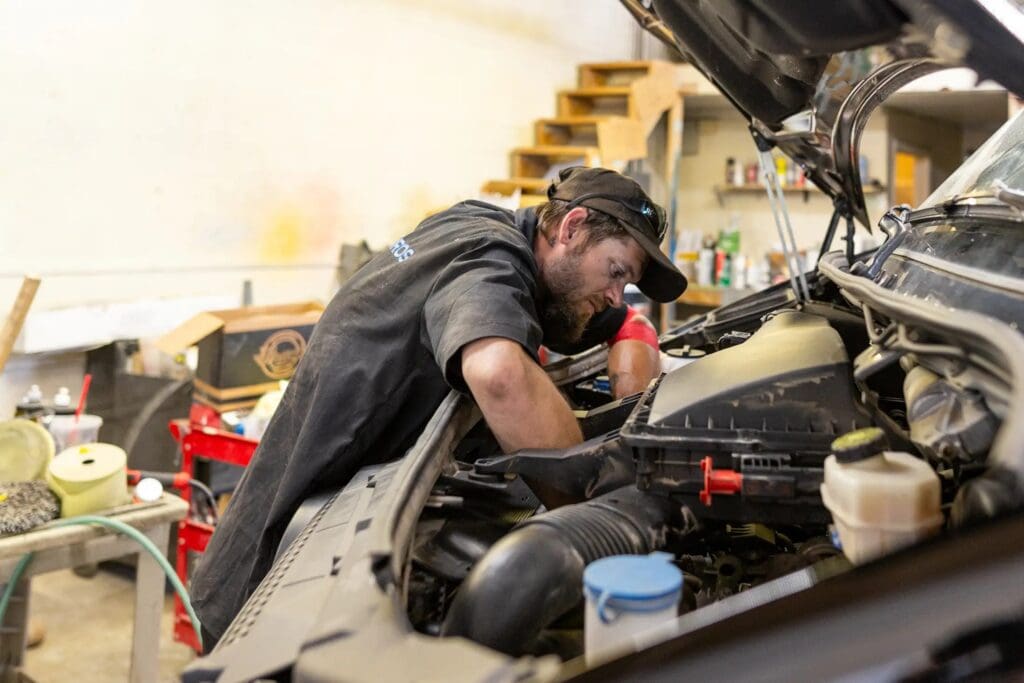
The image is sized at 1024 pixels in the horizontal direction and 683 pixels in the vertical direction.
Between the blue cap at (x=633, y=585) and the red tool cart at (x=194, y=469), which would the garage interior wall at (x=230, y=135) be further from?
the blue cap at (x=633, y=585)

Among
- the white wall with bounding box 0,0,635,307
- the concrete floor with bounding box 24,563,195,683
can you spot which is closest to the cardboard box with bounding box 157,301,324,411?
the white wall with bounding box 0,0,635,307

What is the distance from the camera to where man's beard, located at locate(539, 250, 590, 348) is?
186 cm

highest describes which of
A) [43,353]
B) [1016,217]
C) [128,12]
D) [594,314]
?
[128,12]

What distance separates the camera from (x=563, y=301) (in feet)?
6.30

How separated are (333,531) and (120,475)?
135 cm

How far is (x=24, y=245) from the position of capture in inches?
143

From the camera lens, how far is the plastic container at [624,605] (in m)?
0.85

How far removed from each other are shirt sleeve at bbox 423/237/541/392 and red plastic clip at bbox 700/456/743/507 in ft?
1.35

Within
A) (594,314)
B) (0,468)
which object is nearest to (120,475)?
(0,468)

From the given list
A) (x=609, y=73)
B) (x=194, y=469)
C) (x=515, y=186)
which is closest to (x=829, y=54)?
(x=194, y=469)

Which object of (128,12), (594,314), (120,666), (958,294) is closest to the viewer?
(958,294)

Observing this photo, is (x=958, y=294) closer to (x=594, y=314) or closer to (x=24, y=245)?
(x=594, y=314)

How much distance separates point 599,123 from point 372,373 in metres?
4.83

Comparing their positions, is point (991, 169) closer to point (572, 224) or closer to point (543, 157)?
point (572, 224)
